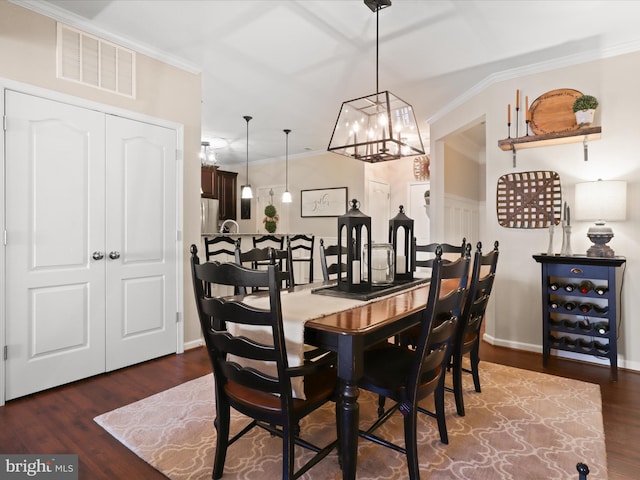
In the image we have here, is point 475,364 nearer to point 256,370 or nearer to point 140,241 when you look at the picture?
point 256,370

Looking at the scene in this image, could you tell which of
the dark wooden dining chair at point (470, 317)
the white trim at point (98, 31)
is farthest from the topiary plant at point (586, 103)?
the white trim at point (98, 31)

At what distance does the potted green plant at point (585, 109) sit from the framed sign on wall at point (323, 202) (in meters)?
3.92

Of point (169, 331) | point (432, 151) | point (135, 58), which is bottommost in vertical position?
point (169, 331)

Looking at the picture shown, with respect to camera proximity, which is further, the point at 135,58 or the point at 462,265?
the point at 135,58

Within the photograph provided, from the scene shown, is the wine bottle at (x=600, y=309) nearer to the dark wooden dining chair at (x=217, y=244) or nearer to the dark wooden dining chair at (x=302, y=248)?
the dark wooden dining chair at (x=302, y=248)

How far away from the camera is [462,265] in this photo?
1662 millimetres

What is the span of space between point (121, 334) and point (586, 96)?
4.35 meters

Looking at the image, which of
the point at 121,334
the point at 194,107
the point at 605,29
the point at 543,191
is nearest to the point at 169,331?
the point at 121,334

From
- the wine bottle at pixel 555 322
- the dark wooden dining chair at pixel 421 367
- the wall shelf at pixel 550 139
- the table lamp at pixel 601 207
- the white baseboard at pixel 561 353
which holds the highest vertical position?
the wall shelf at pixel 550 139

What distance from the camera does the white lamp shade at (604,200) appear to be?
290 cm

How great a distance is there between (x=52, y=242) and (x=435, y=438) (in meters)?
2.82

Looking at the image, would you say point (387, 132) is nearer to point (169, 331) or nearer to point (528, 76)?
point (528, 76)

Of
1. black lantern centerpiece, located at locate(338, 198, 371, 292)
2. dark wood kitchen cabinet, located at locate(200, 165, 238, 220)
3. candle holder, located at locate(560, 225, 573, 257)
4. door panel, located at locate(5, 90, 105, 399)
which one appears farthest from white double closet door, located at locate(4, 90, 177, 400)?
dark wood kitchen cabinet, located at locate(200, 165, 238, 220)

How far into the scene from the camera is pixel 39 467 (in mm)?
1772
